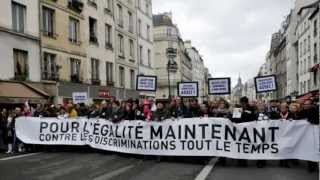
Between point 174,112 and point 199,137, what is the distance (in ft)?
5.98

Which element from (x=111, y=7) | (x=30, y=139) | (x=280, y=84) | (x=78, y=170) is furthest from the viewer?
(x=280, y=84)

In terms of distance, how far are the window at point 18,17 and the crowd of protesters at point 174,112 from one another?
10.4 meters

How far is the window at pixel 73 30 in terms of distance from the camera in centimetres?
3559

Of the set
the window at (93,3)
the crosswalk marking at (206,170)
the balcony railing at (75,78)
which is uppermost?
the window at (93,3)

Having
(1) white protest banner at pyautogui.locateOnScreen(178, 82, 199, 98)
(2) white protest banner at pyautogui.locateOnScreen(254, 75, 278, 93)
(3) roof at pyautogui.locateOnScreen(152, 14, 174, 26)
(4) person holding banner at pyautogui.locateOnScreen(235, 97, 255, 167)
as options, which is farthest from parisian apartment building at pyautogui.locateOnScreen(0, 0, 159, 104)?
(3) roof at pyautogui.locateOnScreen(152, 14, 174, 26)

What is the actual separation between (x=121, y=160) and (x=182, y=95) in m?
5.70

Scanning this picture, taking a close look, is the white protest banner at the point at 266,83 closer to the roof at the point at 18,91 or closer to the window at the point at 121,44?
the roof at the point at 18,91

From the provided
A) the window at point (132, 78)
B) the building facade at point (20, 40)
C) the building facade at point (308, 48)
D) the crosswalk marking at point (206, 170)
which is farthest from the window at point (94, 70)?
the crosswalk marking at point (206, 170)

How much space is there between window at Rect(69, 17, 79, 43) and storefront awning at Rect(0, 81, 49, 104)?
7.53m

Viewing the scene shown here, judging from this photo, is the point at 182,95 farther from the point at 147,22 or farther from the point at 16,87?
the point at 147,22

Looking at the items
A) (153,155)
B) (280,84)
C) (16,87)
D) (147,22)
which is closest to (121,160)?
(153,155)

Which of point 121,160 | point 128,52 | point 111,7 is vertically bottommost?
point 121,160

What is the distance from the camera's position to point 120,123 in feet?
50.5

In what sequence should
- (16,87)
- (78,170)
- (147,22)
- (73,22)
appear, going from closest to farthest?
(78,170) < (16,87) < (73,22) < (147,22)
